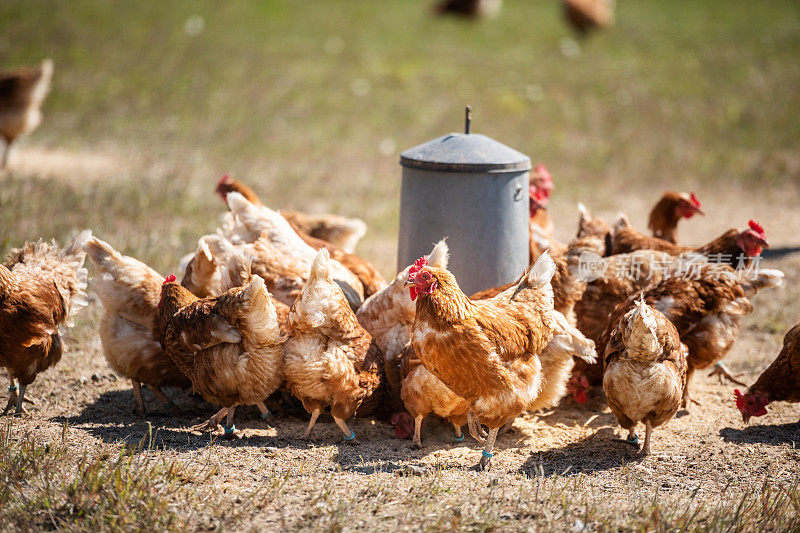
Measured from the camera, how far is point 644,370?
4008 mm

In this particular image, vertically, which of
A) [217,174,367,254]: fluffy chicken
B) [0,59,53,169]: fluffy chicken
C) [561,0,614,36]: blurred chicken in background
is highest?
[561,0,614,36]: blurred chicken in background

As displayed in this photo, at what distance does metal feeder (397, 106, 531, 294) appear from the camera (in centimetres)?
495

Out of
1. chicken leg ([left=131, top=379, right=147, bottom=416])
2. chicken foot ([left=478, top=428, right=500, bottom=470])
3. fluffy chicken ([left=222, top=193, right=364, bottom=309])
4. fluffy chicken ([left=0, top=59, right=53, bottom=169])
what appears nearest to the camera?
chicken foot ([left=478, top=428, right=500, bottom=470])

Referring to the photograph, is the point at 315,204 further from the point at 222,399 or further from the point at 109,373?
the point at 222,399

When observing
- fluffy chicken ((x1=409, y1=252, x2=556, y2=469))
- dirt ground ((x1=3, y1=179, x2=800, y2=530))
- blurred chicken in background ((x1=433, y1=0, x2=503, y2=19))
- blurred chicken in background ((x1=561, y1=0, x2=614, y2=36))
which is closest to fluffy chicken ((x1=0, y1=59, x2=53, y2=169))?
dirt ground ((x1=3, y1=179, x2=800, y2=530))

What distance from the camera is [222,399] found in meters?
4.10

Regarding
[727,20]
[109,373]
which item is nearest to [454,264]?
[109,373]

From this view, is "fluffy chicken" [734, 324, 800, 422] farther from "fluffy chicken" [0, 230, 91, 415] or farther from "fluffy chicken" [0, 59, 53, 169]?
"fluffy chicken" [0, 59, 53, 169]

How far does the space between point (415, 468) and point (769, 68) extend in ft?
59.0

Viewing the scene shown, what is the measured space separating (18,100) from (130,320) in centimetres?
740

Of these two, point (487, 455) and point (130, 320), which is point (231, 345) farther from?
point (487, 455)

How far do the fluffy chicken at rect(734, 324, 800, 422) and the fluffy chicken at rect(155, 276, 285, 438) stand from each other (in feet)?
9.73

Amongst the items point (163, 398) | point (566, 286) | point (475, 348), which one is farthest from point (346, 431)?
point (566, 286)

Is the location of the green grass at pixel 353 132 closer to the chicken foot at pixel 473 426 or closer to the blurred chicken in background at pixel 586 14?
the chicken foot at pixel 473 426
